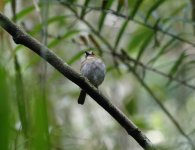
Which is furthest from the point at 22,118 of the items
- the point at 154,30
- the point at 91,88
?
the point at 154,30

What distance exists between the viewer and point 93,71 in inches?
119

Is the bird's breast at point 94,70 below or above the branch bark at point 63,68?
above

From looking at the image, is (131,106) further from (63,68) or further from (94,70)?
(63,68)

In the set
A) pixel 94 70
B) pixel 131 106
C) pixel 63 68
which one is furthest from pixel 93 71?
pixel 63 68

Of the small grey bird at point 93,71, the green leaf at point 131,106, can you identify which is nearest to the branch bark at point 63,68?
the small grey bird at point 93,71

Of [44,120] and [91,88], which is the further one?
[91,88]

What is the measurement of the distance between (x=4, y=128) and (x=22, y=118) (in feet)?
1.49

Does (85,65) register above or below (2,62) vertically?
above

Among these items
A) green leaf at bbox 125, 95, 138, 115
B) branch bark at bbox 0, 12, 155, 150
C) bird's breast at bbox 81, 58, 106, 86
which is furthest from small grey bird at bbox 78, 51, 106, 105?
branch bark at bbox 0, 12, 155, 150

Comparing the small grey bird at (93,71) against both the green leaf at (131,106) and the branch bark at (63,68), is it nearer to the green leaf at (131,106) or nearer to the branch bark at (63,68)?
the green leaf at (131,106)

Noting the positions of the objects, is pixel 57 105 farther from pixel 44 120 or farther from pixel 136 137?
pixel 44 120

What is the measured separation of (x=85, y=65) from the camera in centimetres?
312

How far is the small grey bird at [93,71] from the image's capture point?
2.90 meters

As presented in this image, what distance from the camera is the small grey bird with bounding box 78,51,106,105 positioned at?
2.90 metres
